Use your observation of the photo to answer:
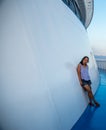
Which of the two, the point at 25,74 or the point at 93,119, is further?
the point at 93,119

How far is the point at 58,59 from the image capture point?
10.7 ft

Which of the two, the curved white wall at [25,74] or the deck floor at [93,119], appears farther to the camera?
the deck floor at [93,119]

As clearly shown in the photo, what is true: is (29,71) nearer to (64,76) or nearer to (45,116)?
(45,116)

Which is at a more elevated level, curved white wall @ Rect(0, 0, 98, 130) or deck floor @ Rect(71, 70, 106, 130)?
curved white wall @ Rect(0, 0, 98, 130)

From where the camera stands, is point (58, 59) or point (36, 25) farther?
point (58, 59)

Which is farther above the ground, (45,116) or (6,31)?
(6,31)

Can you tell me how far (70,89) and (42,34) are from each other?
1411mm

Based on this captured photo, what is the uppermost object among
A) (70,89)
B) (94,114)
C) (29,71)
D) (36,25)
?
(36,25)

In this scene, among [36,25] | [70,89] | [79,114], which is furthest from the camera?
[79,114]

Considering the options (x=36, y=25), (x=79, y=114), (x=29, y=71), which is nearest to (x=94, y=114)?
(x=79, y=114)

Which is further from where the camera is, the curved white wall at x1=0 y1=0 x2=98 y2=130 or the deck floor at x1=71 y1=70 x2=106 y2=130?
the deck floor at x1=71 y1=70 x2=106 y2=130

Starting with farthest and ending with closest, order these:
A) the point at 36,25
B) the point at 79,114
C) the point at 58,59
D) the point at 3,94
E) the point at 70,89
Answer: the point at 79,114
the point at 70,89
the point at 58,59
the point at 36,25
the point at 3,94

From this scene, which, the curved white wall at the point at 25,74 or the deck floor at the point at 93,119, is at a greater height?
the curved white wall at the point at 25,74

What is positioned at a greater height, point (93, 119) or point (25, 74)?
point (25, 74)
